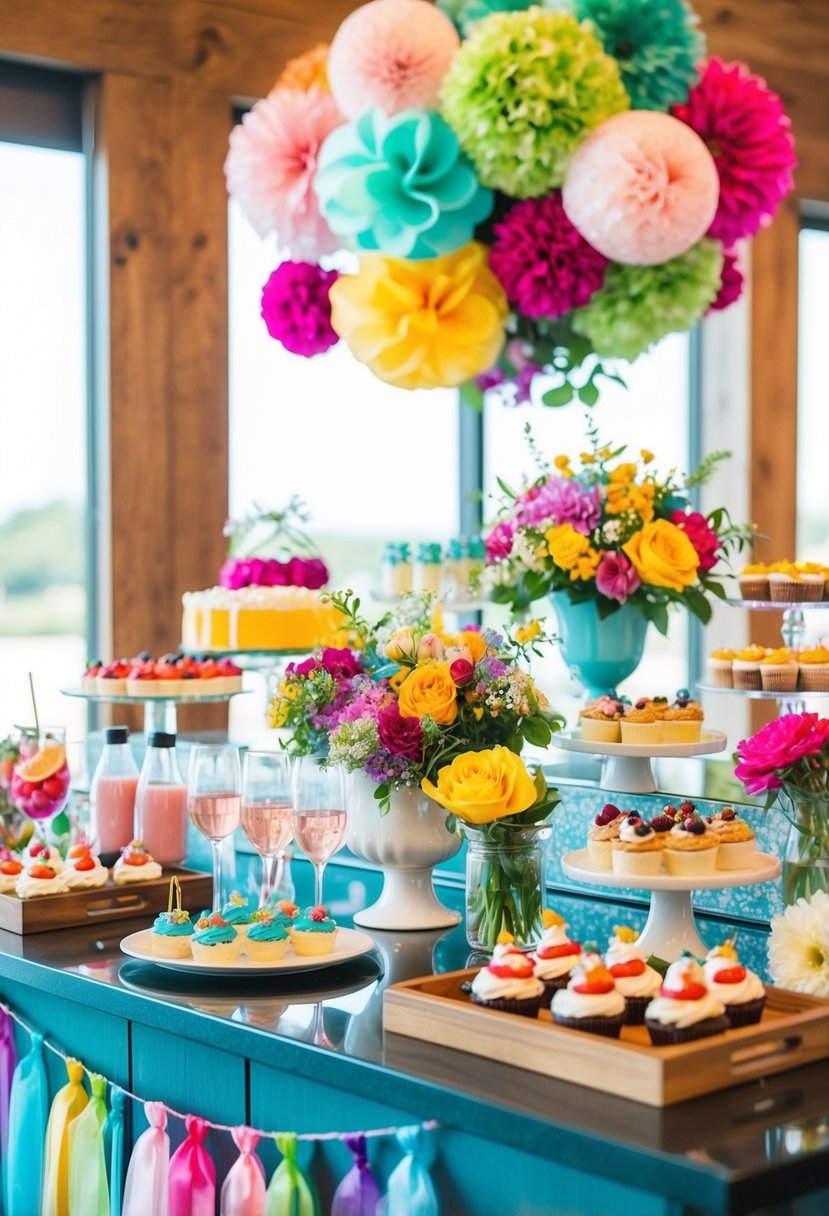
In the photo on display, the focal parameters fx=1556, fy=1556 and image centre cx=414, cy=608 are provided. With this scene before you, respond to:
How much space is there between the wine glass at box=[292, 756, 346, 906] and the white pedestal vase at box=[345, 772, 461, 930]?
0.05m

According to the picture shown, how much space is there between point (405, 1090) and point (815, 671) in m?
1.19

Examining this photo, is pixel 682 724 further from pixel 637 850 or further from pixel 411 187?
pixel 411 187

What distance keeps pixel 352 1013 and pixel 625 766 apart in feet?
2.31

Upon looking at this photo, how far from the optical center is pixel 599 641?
2.46 metres

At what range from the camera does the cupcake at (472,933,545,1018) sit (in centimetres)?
143

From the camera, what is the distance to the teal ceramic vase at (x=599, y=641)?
245 cm

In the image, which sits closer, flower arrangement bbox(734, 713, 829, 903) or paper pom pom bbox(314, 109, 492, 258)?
paper pom pom bbox(314, 109, 492, 258)

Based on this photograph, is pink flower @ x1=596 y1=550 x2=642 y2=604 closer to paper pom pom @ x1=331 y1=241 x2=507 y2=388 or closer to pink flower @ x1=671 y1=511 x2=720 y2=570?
pink flower @ x1=671 y1=511 x2=720 y2=570

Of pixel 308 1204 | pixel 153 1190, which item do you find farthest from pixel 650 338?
pixel 153 1190

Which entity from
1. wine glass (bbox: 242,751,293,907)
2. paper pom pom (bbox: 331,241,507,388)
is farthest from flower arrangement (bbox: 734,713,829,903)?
paper pom pom (bbox: 331,241,507,388)

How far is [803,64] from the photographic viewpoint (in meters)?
5.27

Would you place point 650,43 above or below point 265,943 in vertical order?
above

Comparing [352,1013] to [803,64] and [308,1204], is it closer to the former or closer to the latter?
[308,1204]

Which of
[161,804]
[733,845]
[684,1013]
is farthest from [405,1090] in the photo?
[161,804]
